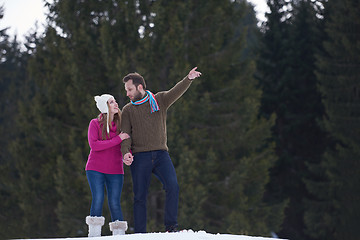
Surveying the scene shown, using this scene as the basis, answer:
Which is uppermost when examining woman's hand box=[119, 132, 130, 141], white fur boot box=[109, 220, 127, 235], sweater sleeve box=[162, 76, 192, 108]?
sweater sleeve box=[162, 76, 192, 108]

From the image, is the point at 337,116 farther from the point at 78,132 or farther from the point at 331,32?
the point at 78,132

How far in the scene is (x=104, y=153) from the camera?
612 cm

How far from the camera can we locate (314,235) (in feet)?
77.3

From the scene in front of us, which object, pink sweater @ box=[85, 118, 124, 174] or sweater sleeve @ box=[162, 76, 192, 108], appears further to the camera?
sweater sleeve @ box=[162, 76, 192, 108]

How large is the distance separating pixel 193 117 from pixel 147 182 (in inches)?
423

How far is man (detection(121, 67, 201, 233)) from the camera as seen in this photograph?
238 inches

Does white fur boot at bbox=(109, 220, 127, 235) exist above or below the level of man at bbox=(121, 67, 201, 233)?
below

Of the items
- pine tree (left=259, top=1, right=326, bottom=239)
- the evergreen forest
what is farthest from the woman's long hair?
pine tree (left=259, top=1, right=326, bottom=239)

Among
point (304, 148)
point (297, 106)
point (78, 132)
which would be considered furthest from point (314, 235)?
point (78, 132)

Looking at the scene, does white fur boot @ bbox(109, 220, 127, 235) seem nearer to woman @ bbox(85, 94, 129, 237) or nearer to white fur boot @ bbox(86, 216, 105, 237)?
woman @ bbox(85, 94, 129, 237)

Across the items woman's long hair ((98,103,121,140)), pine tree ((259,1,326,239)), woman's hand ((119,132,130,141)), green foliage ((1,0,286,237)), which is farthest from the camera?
pine tree ((259,1,326,239))

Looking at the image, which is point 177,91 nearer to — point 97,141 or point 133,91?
point 133,91

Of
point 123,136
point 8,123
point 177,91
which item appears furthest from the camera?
point 8,123

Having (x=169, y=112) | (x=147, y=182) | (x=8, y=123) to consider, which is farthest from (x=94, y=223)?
(x=8, y=123)
